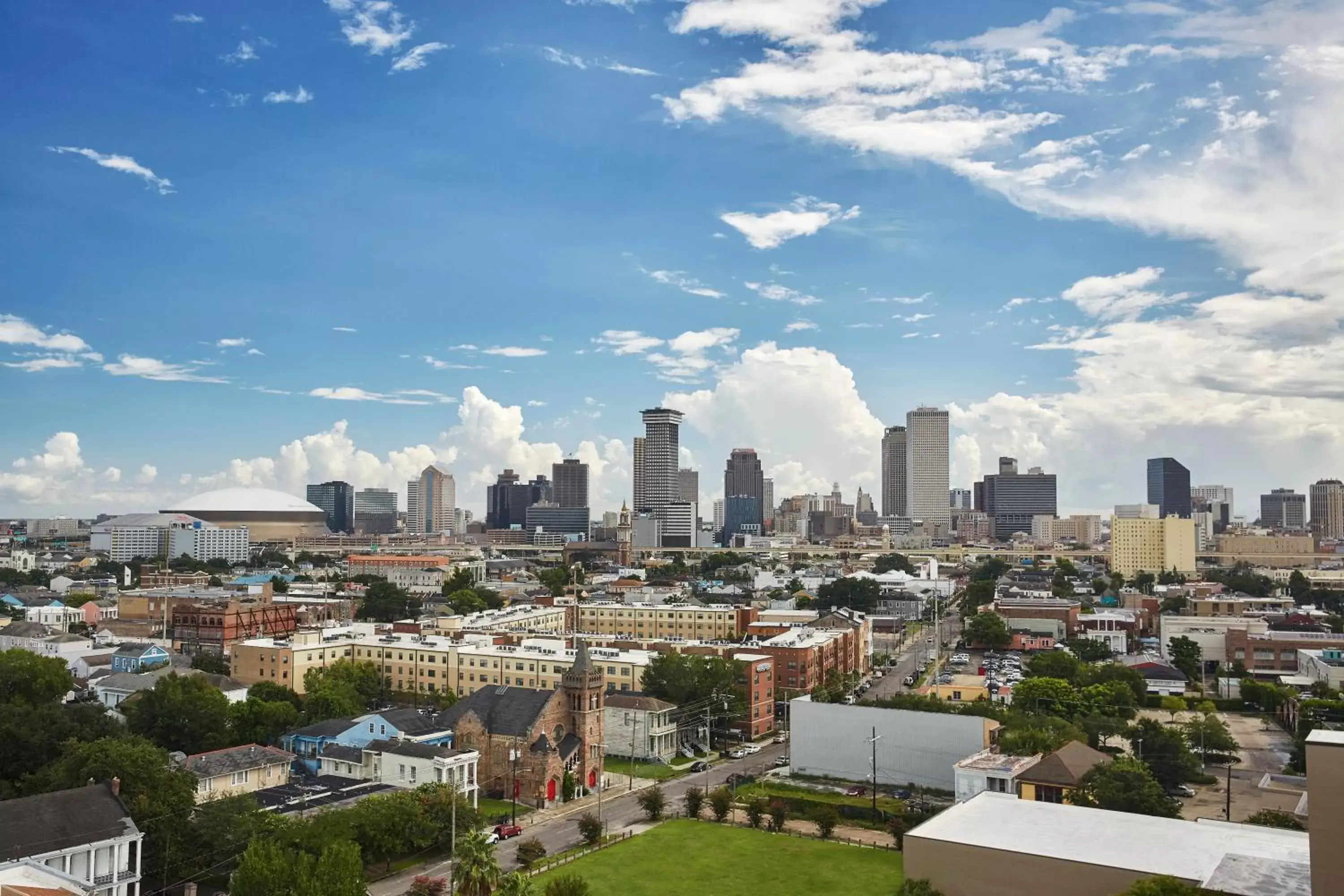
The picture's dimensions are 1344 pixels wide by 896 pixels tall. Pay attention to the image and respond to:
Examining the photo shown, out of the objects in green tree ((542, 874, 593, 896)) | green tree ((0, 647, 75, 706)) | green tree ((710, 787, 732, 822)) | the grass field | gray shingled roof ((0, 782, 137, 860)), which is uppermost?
green tree ((0, 647, 75, 706))

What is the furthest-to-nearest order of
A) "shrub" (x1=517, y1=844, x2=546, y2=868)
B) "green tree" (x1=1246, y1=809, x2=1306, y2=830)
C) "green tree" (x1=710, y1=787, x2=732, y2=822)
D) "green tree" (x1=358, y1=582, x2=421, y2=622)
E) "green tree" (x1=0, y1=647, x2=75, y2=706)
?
"green tree" (x1=358, y1=582, x2=421, y2=622)
"green tree" (x1=0, y1=647, x2=75, y2=706)
"green tree" (x1=710, y1=787, x2=732, y2=822)
"shrub" (x1=517, y1=844, x2=546, y2=868)
"green tree" (x1=1246, y1=809, x2=1306, y2=830)

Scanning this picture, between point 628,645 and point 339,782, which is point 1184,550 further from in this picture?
point 339,782

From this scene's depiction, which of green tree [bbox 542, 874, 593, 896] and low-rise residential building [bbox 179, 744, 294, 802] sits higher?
green tree [bbox 542, 874, 593, 896]

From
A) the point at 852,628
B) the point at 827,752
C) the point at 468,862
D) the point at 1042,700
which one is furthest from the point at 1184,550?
the point at 468,862

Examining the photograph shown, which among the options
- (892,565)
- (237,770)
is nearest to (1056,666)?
(237,770)

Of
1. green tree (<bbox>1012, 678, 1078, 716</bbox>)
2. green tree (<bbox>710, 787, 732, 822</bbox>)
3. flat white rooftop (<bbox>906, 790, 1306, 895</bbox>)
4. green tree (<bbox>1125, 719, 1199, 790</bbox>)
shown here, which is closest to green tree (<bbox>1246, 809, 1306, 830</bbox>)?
flat white rooftop (<bbox>906, 790, 1306, 895</bbox>)

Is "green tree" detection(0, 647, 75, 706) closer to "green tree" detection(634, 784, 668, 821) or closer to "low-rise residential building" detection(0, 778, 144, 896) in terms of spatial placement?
"low-rise residential building" detection(0, 778, 144, 896)

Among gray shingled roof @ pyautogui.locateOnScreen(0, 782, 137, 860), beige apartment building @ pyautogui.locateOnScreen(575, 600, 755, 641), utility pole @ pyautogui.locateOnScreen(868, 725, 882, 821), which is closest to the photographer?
gray shingled roof @ pyautogui.locateOnScreen(0, 782, 137, 860)
